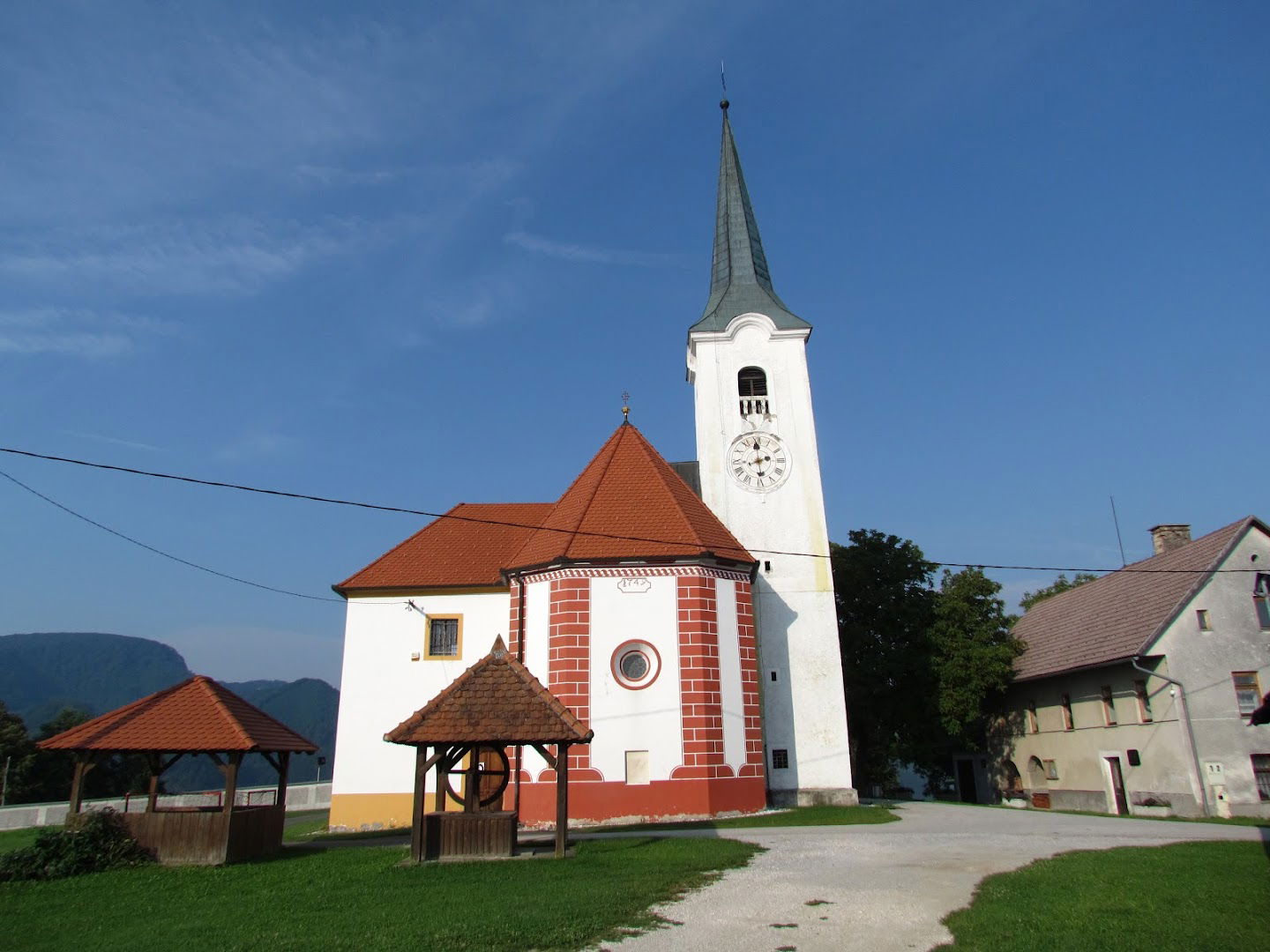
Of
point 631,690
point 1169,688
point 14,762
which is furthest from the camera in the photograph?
point 14,762

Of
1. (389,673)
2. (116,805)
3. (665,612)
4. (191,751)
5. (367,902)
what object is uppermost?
(665,612)

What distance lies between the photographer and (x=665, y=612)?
69.9 ft

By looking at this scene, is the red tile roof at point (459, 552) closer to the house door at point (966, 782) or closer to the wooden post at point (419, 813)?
the wooden post at point (419, 813)

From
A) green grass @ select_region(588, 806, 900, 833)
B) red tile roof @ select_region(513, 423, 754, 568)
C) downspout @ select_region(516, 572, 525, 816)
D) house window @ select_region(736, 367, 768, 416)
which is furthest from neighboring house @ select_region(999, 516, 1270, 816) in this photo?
downspout @ select_region(516, 572, 525, 816)

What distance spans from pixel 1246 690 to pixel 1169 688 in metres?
2.42

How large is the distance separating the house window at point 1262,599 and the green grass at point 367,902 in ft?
68.0

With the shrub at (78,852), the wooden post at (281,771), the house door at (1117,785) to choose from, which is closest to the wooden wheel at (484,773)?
the wooden post at (281,771)

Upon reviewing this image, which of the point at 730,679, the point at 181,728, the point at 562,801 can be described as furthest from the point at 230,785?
the point at 730,679

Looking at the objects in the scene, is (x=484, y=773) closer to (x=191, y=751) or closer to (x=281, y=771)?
(x=281, y=771)

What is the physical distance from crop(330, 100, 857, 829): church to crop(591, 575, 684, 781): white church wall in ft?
0.14

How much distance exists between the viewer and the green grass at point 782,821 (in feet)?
60.8

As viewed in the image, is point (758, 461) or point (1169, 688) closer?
point (1169, 688)

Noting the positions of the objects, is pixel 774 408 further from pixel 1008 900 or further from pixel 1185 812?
pixel 1008 900

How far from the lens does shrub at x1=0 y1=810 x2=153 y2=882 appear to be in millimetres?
13375
